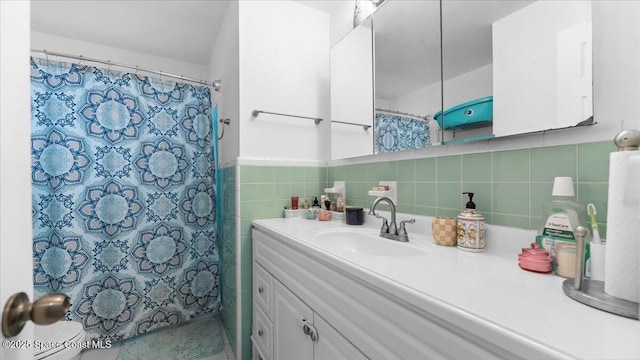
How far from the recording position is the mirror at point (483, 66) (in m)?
0.68

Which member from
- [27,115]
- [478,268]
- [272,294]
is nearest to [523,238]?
[478,268]

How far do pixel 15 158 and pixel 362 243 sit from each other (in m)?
1.07

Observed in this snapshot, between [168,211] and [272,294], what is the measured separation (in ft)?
3.54

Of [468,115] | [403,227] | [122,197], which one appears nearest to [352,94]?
[468,115]

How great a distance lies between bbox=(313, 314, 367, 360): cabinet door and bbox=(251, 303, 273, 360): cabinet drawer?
1.50 feet

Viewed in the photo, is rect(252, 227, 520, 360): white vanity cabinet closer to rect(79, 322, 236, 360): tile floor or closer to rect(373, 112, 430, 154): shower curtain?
rect(79, 322, 236, 360): tile floor

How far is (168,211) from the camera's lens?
1755 millimetres

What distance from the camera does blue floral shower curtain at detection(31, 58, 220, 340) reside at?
4.75 feet

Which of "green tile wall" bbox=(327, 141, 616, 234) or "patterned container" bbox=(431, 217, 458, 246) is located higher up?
"green tile wall" bbox=(327, 141, 616, 234)

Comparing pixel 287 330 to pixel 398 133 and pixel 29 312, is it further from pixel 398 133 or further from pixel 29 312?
pixel 398 133

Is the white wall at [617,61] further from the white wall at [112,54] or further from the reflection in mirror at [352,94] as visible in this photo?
the white wall at [112,54]

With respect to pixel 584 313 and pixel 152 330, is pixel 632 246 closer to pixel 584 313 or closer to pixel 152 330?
pixel 584 313

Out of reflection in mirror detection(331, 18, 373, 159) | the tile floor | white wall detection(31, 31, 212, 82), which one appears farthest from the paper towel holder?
white wall detection(31, 31, 212, 82)

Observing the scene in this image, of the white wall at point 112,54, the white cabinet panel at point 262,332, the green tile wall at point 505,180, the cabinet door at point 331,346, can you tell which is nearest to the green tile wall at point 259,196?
the white cabinet panel at point 262,332
